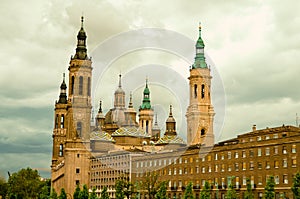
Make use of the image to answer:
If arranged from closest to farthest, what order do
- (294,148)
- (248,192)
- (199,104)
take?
(294,148) < (248,192) < (199,104)

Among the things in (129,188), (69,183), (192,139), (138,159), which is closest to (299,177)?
(129,188)

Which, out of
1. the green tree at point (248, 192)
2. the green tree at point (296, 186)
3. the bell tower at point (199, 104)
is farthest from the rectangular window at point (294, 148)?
the bell tower at point (199, 104)

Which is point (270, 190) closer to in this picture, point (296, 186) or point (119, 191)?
point (296, 186)

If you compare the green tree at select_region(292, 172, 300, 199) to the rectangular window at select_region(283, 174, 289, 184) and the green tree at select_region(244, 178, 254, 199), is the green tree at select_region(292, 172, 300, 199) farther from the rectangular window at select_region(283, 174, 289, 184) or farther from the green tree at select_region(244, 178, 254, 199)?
the green tree at select_region(244, 178, 254, 199)

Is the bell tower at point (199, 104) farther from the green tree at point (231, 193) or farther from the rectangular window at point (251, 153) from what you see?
the green tree at point (231, 193)

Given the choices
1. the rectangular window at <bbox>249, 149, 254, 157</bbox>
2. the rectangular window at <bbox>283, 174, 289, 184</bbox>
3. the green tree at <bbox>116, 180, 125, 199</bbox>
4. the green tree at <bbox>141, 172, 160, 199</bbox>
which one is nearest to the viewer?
the rectangular window at <bbox>283, 174, 289, 184</bbox>

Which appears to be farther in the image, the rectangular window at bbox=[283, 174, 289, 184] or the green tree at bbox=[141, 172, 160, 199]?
the green tree at bbox=[141, 172, 160, 199]

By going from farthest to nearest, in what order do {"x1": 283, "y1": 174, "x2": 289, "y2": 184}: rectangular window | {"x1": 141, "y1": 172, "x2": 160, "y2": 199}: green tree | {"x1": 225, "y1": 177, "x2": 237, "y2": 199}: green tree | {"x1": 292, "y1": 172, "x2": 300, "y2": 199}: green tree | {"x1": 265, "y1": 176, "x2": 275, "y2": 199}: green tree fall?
{"x1": 141, "y1": 172, "x2": 160, "y2": 199}: green tree → {"x1": 225, "y1": 177, "x2": 237, "y2": 199}: green tree → {"x1": 283, "y1": 174, "x2": 289, "y2": 184}: rectangular window → {"x1": 265, "y1": 176, "x2": 275, "y2": 199}: green tree → {"x1": 292, "y1": 172, "x2": 300, "y2": 199}: green tree

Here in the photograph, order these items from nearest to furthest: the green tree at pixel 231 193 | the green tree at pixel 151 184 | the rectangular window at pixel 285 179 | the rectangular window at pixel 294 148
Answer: the rectangular window at pixel 294 148, the rectangular window at pixel 285 179, the green tree at pixel 231 193, the green tree at pixel 151 184

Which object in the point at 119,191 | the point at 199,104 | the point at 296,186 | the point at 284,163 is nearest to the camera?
the point at 296,186

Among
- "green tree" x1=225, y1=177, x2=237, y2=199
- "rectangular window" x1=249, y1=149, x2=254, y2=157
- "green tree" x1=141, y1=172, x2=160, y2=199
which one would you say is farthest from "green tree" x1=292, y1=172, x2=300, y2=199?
"green tree" x1=141, y1=172, x2=160, y2=199

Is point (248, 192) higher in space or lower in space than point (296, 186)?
lower

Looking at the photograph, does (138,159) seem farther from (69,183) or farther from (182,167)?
(69,183)

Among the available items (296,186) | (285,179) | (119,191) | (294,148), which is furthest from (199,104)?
(296,186)
